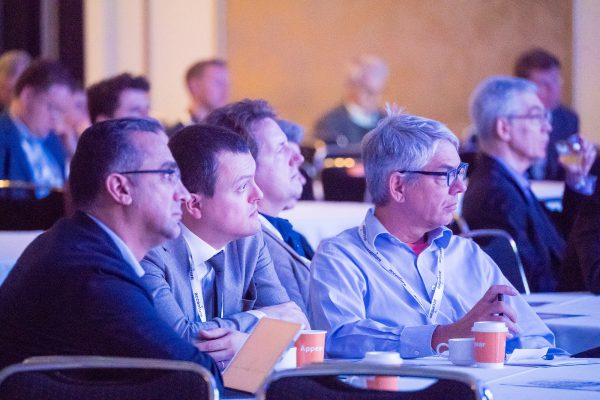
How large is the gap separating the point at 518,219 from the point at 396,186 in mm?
1864

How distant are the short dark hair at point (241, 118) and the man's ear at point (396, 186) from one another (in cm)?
65

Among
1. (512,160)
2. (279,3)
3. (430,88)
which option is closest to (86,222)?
(512,160)

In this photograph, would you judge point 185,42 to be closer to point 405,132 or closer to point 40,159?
point 40,159

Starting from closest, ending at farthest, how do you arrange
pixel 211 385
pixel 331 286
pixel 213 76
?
pixel 211 385
pixel 331 286
pixel 213 76

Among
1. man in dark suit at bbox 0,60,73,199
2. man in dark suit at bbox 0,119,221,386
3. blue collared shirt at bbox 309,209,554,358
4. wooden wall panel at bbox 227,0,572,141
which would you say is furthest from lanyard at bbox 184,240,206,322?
wooden wall panel at bbox 227,0,572,141

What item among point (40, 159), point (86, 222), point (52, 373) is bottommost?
point (40, 159)

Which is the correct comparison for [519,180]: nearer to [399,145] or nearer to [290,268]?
[290,268]

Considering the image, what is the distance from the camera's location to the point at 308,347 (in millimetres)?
2854

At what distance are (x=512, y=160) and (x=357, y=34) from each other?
6.66m

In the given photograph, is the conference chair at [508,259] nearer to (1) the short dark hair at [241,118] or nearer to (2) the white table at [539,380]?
(1) the short dark hair at [241,118]

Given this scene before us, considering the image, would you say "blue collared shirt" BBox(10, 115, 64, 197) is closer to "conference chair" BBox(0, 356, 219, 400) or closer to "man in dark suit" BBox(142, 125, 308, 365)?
"man in dark suit" BBox(142, 125, 308, 365)

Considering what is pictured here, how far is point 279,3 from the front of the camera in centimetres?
1248

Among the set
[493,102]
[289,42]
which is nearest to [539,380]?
[493,102]

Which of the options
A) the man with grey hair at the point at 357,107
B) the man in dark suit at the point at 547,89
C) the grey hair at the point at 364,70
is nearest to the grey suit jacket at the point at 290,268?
the man in dark suit at the point at 547,89
